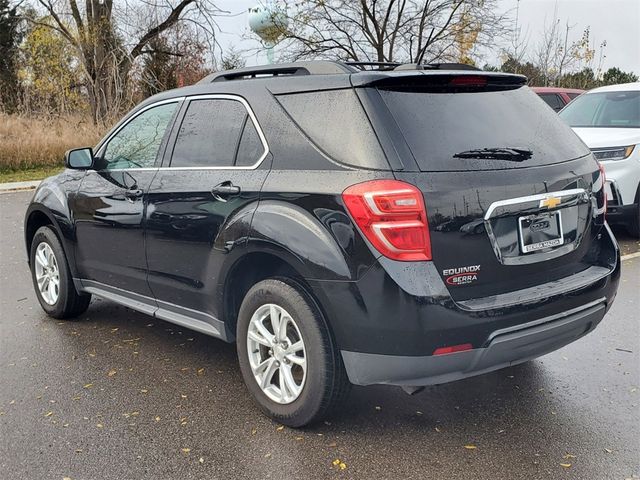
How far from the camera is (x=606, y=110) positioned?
27.9ft

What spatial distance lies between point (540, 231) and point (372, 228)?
87 centimetres

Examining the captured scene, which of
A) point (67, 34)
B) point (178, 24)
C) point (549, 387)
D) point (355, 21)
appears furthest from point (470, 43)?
point (549, 387)

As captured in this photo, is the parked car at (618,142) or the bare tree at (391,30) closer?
the parked car at (618,142)

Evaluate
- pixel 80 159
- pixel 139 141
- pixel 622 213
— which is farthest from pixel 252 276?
pixel 622 213

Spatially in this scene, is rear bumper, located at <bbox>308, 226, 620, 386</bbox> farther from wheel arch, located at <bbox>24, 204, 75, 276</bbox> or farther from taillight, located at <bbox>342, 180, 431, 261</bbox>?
wheel arch, located at <bbox>24, 204, 75, 276</bbox>

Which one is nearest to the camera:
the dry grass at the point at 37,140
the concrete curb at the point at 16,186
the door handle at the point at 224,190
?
the door handle at the point at 224,190

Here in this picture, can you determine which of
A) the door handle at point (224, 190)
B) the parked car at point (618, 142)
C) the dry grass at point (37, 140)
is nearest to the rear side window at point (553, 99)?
the parked car at point (618, 142)

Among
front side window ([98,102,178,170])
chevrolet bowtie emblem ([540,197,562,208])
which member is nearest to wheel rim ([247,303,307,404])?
chevrolet bowtie emblem ([540,197,562,208])

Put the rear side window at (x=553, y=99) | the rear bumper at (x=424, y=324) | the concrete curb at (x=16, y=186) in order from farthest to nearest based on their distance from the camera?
1. the concrete curb at (x=16, y=186)
2. the rear side window at (x=553, y=99)
3. the rear bumper at (x=424, y=324)

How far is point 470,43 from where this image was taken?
74.6 ft

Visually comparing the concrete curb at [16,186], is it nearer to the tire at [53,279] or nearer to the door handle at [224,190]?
the tire at [53,279]

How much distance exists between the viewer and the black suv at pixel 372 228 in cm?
279

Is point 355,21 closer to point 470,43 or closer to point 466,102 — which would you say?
point 470,43

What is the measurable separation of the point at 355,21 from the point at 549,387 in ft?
69.8
